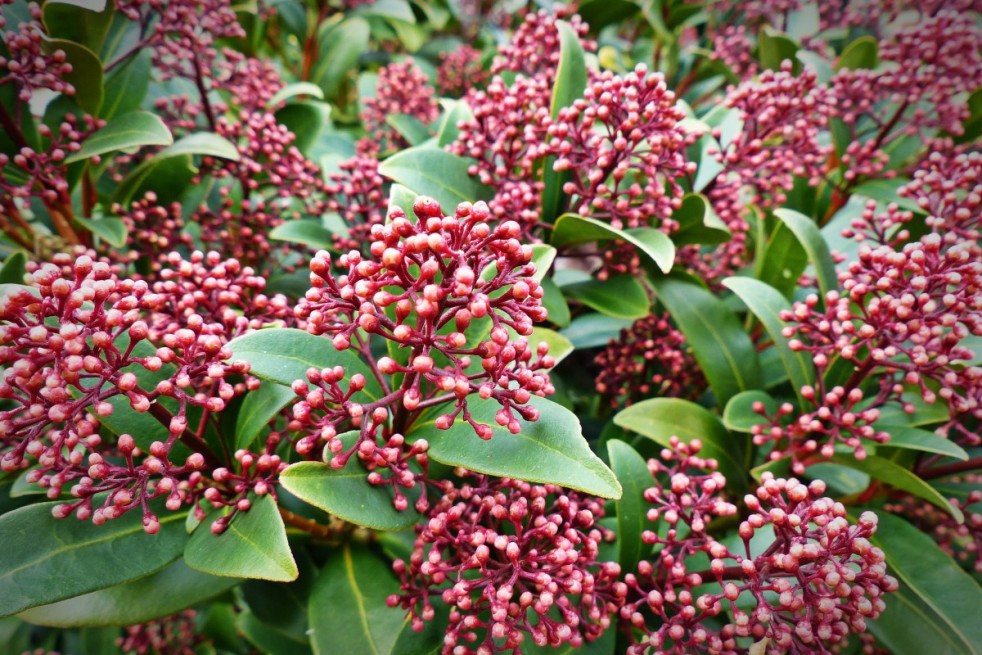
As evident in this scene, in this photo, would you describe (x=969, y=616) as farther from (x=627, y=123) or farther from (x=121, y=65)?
(x=121, y=65)

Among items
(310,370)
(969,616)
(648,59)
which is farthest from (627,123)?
(648,59)

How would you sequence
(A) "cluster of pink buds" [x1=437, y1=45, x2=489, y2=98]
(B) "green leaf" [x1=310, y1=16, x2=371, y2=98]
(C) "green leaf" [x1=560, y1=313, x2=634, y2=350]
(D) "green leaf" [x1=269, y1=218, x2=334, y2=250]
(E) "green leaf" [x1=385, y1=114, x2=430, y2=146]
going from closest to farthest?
(D) "green leaf" [x1=269, y1=218, x2=334, y2=250], (C) "green leaf" [x1=560, y1=313, x2=634, y2=350], (E) "green leaf" [x1=385, y1=114, x2=430, y2=146], (B) "green leaf" [x1=310, y1=16, x2=371, y2=98], (A) "cluster of pink buds" [x1=437, y1=45, x2=489, y2=98]

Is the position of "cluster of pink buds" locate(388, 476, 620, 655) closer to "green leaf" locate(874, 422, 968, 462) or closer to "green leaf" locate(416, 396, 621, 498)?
"green leaf" locate(416, 396, 621, 498)

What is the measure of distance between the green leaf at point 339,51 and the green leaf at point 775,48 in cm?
224

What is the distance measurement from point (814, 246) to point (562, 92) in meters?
0.93

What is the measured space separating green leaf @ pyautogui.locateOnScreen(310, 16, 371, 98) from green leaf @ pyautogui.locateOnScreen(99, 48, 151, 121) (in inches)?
55.2

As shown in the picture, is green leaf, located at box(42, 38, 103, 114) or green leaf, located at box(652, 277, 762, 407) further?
green leaf, located at box(652, 277, 762, 407)

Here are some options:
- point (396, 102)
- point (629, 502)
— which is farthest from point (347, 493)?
point (396, 102)

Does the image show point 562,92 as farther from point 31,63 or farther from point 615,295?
point 31,63

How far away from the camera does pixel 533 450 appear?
1054mm

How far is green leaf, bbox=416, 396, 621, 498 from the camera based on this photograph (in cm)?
98

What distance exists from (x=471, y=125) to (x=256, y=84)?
3.51ft

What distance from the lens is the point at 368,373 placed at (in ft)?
4.29

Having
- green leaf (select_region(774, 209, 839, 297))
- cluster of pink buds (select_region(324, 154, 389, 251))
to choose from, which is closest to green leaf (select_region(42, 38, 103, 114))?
cluster of pink buds (select_region(324, 154, 389, 251))
